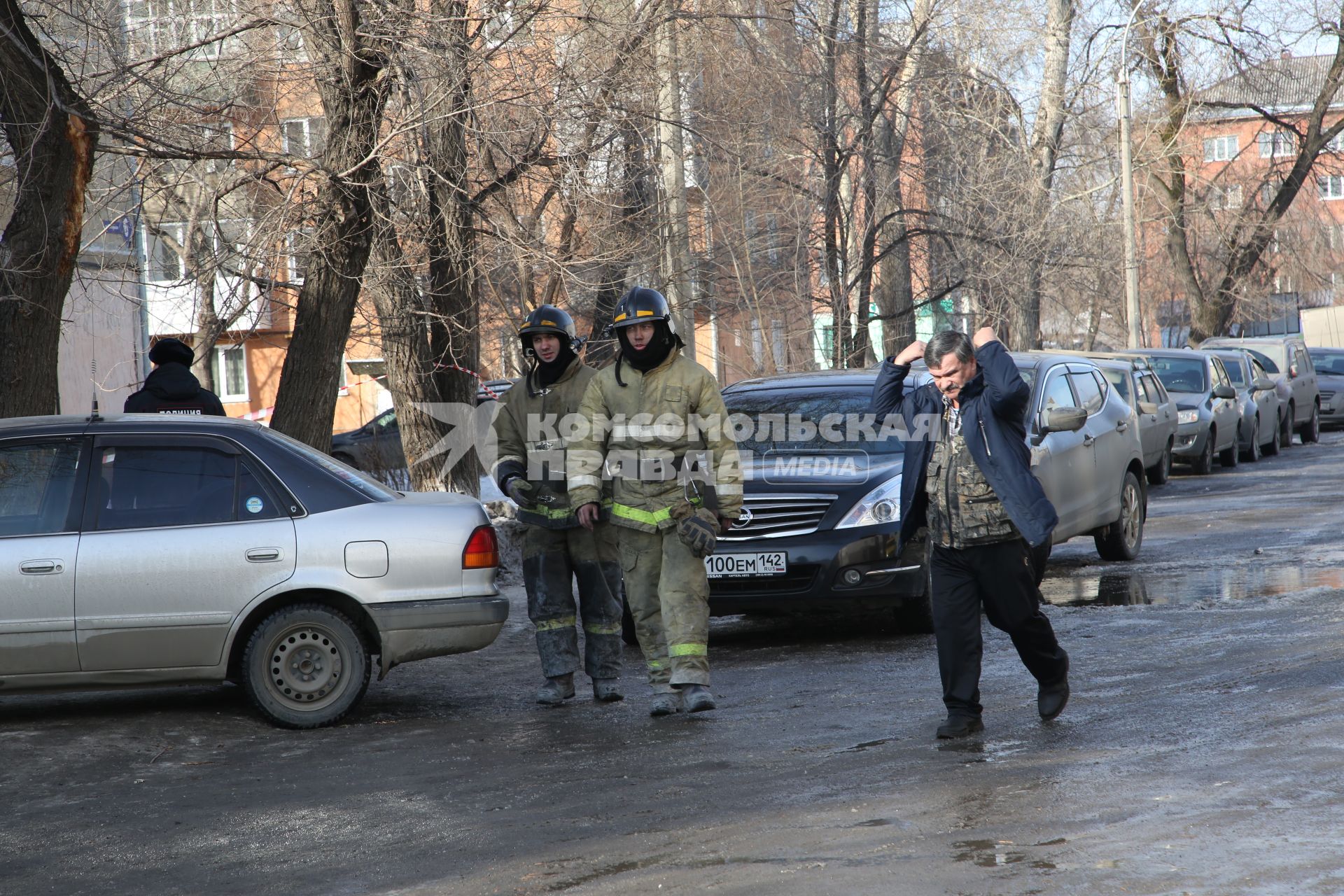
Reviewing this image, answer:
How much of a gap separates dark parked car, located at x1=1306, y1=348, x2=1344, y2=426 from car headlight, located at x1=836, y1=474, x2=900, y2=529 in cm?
2559

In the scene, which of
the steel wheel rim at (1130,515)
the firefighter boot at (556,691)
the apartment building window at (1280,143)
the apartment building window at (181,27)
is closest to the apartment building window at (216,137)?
the apartment building window at (181,27)

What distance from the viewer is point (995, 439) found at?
Answer: 6117mm

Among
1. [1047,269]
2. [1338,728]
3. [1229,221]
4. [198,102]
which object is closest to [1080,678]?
[1338,728]

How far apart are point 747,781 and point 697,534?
A: 4.83ft

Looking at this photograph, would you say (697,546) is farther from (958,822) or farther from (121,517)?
(121,517)

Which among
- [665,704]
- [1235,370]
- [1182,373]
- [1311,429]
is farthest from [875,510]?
[1311,429]

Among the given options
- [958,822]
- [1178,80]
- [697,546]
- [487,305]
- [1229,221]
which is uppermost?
[1178,80]

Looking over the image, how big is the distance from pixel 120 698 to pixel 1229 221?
3239cm

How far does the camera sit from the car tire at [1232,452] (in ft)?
73.9

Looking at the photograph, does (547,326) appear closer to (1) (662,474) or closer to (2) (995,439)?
(1) (662,474)

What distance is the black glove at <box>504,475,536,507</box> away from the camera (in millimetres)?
7414

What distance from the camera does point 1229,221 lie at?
115 feet

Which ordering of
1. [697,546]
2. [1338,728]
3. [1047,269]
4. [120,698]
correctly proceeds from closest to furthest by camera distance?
[1338,728]
[697,546]
[120,698]
[1047,269]

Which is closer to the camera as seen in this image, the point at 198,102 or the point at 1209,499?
the point at 198,102
